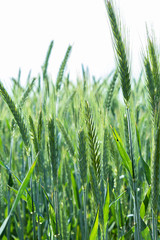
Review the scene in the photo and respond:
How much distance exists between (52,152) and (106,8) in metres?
0.50

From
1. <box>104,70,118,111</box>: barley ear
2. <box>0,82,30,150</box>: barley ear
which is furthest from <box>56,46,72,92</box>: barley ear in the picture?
<box>0,82,30,150</box>: barley ear

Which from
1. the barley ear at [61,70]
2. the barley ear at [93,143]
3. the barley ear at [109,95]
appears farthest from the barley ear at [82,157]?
the barley ear at [61,70]

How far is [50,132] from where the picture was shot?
36.9 inches

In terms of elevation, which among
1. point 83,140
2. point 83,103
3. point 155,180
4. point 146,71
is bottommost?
point 155,180

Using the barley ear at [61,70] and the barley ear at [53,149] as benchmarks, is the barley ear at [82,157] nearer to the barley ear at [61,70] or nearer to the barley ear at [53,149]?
the barley ear at [53,149]

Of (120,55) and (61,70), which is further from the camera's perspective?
(61,70)

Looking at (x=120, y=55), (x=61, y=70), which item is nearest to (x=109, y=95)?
(x=61, y=70)

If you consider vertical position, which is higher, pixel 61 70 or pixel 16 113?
pixel 61 70

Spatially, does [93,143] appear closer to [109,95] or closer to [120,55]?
[120,55]

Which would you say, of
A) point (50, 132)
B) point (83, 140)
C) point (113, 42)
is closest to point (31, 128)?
point (50, 132)

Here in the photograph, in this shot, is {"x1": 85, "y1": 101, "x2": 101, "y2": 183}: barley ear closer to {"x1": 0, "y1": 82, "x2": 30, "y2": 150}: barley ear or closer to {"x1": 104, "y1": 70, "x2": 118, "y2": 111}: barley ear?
{"x1": 0, "y1": 82, "x2": 30, "y2": 150}: barley ear

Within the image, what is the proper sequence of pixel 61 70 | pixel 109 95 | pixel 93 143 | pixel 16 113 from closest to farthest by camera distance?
pixel 93 143, pixel 16 113, pixel 109 95, pixel 61 70

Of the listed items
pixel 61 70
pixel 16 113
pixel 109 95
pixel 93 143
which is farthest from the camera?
pixel 61 70

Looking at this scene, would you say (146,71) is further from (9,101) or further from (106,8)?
(9,101)
